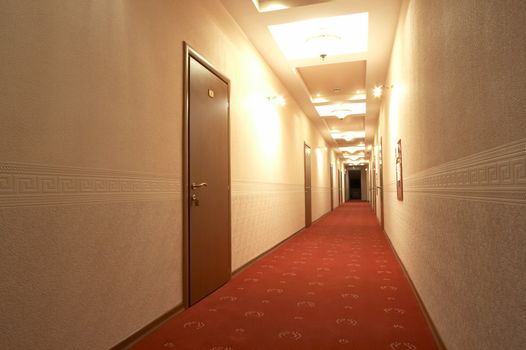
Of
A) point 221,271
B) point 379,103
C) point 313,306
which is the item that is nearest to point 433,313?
point 313,306

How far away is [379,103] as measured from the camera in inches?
339

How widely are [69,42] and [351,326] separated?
106 inches

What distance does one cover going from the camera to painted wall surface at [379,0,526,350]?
1.24 metres

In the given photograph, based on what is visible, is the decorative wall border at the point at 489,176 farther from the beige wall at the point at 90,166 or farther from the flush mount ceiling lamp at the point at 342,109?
the flush mount ceiling lamp at the point at 342,109

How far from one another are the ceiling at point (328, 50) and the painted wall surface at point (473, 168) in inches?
54.9

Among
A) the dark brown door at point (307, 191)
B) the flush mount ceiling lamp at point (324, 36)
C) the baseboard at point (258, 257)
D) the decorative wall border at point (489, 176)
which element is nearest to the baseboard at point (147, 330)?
the baseboard at point (258, 257)

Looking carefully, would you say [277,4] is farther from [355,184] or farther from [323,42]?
[355,184]

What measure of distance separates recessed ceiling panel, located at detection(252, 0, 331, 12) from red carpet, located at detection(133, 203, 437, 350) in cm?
316

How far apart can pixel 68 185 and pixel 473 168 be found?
82.4 inches

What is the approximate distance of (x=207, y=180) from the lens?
143 inches

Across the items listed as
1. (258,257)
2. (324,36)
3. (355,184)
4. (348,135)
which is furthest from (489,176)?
(355,184)

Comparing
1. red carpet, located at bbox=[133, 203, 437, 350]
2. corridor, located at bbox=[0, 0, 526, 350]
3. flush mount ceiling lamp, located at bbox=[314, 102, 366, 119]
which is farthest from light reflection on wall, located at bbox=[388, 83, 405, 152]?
flush mount ceiling lamp, located at bbox=[314, 102, 366, 119]

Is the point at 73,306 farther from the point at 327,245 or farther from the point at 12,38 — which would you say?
the point at 327,245

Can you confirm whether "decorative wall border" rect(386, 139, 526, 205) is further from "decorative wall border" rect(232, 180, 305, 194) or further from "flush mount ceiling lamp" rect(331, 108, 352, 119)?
"flush mount ceiling lamp" rect(331, 108, 352, 119)
